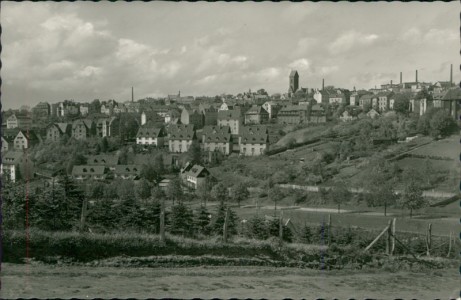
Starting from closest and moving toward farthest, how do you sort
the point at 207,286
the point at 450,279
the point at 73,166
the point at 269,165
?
the point at 207,286 → the point at 450,279 → the point at 73,166 → the point at 269,165

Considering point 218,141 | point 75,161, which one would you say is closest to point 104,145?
point 75,161

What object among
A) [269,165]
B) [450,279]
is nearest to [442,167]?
[269,165]

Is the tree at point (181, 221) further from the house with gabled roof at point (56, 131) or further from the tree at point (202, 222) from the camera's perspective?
the house with gabled roof at point (56, 131)

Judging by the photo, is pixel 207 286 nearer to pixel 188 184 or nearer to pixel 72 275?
pixel 72 275

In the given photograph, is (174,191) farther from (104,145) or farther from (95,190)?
(104,145)

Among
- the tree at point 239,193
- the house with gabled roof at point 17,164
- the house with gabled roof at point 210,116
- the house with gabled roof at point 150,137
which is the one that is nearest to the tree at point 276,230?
the tree at point 239,193

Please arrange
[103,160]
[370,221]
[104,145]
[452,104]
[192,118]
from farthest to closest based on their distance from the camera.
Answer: [192,118]
[104,145]
[452,104]
[103,160]
[370,221]
